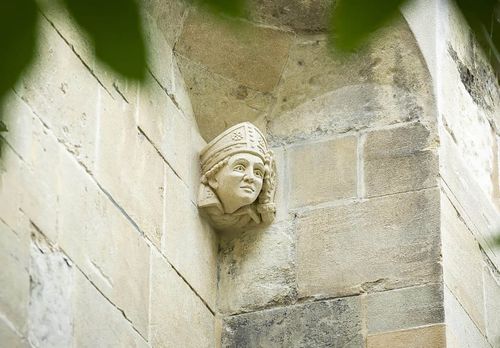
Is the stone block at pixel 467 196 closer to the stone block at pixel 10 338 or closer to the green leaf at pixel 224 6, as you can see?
the stone block at pixel 10 338

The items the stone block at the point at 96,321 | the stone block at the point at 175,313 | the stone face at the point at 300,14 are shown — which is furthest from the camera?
the stone face at the point at 300,14

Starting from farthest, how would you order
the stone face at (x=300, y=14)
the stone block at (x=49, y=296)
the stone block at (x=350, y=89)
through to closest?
the stone face at (x=300, y=14) → the stone block at (x=350, y=89) → the stone block at (x=49, y=296)

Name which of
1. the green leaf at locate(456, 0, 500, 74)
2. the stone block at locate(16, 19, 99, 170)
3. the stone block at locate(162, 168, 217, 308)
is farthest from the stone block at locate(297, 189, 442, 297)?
the green leaf at locate(456, 0, 500, 74)

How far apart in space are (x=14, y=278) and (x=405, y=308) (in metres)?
1.41

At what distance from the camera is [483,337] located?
159 inches

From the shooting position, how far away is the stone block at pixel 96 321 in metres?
3.09

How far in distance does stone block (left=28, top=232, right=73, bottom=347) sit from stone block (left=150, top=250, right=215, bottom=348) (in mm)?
515

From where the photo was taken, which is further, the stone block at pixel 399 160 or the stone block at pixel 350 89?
the stone block at pixel 350 89

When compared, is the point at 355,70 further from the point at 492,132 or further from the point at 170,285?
the point at 170,285

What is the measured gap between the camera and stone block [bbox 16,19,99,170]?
10.4 ft

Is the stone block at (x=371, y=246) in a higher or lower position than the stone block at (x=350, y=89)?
lower

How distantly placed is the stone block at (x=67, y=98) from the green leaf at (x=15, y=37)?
86.2 inches

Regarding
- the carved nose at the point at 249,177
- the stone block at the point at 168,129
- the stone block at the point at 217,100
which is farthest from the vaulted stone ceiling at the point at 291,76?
the carved nose at the point at 249,177

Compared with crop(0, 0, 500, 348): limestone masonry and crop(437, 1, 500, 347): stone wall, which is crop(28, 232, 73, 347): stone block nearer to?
crop(0, 0, 500, 348): limestone masonry
